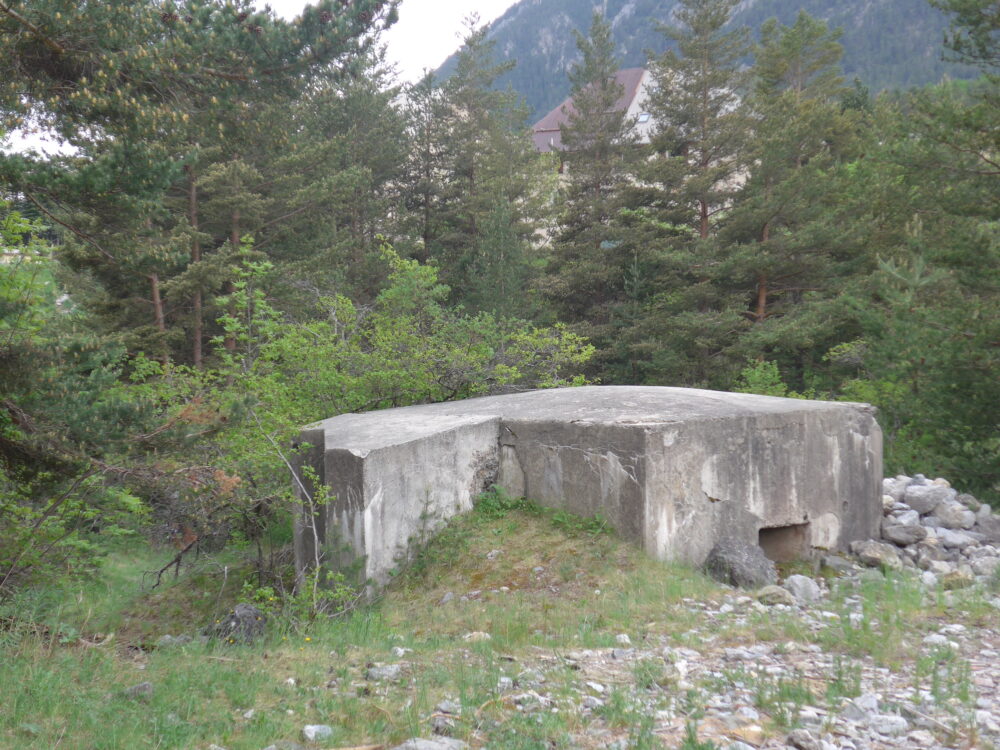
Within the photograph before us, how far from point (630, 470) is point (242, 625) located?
2.84m

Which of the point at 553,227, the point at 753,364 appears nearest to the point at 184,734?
the point at 753,364

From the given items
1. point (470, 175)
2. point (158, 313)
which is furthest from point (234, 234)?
point (470, 175)

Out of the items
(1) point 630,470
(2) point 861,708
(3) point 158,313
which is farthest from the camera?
(3) point 158,313

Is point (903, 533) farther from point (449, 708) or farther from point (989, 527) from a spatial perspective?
point (449, 708)

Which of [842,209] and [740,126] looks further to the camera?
[740,126]

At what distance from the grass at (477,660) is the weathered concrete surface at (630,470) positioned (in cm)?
28

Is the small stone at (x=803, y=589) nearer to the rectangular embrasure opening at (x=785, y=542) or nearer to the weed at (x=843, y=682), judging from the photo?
the rectangular embrasure opening at (x=785, y=542)

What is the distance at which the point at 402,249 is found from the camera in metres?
22.5

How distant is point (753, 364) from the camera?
61.3 feet

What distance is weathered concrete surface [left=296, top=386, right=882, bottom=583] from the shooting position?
593cm

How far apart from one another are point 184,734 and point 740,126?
19.9 meters

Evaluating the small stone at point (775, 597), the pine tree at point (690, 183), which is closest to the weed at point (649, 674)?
the small stone at point (775, 597)

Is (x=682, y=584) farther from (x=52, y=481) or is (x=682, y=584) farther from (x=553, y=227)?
(x=553, y=227)

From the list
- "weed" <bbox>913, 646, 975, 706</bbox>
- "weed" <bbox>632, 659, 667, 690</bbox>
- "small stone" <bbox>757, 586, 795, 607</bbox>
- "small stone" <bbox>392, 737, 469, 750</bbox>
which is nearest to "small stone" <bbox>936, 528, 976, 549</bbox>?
"small stone" <bbox>757, 586, 795, 607</bbox>
